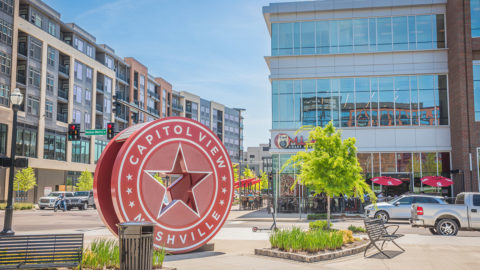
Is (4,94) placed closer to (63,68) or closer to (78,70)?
(63,68)

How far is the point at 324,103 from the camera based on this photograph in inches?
1487

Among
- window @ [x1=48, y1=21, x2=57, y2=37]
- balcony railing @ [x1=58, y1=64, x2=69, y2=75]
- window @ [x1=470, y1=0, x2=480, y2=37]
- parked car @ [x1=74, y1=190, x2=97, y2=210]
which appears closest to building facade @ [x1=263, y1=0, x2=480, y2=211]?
window @ [x1=470, y1=0, x2=480, y2=37]

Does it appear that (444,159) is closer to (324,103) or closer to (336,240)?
(324,103)

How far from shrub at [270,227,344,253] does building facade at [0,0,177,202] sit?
42318mm

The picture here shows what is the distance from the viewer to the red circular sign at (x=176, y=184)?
11.8m

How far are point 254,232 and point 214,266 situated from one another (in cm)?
960

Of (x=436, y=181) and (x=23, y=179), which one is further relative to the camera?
(x=23, y=179)

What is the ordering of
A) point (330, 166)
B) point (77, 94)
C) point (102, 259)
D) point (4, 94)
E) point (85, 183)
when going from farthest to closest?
point (77, 94), point (85, 183), point (4, 94), point (330, 166), point (102, 259)

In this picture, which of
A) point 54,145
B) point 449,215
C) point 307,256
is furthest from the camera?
point 54,145

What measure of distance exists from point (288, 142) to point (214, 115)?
89212mm

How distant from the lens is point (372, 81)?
Answer: 37.7 meters

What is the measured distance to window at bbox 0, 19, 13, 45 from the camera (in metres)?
48.4

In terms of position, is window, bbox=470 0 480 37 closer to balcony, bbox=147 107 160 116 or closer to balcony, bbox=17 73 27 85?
balcony, bbox=17 73 27 85

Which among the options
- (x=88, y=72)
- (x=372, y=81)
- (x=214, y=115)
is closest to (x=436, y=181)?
(x=372, y=81)
